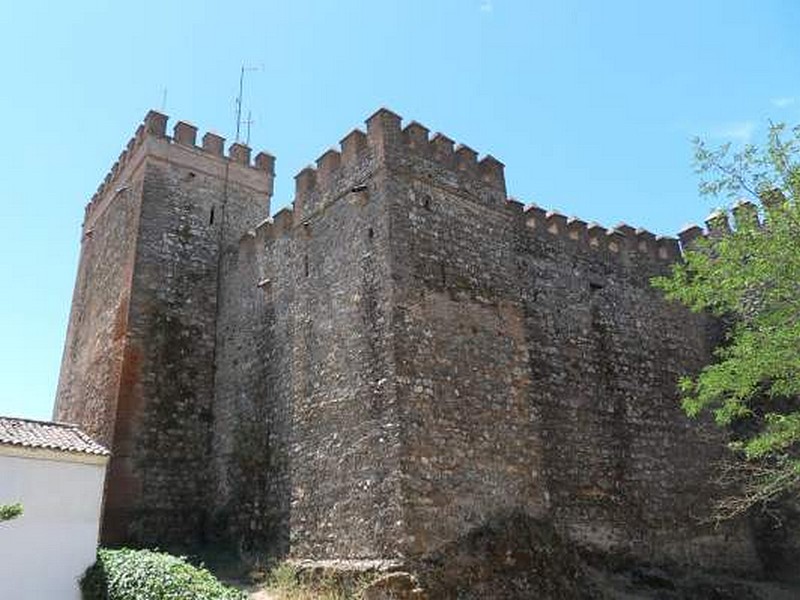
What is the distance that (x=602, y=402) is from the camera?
49.4ft

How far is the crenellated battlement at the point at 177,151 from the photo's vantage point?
18547mm

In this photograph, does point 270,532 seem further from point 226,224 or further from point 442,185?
point 226,224

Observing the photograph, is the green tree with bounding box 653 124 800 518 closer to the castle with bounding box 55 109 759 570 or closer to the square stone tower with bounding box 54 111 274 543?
the castle with bounding box 55 109 759 570

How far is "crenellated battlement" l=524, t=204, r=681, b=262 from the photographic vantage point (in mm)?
16031

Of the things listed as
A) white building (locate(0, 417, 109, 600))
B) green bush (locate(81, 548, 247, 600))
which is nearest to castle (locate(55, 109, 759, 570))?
green bush (locate(81, 548, 247, 600))

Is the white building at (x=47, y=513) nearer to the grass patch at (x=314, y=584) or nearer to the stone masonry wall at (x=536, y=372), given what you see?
the grass patch at (x=314, y=584)

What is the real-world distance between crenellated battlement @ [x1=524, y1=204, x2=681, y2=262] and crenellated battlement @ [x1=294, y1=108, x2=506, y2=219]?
172 cm

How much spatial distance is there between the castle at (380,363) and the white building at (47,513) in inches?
99.8

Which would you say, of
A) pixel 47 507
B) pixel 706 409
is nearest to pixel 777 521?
pixel 706 409

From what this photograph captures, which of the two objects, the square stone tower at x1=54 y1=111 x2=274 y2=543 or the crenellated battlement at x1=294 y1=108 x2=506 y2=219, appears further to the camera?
the square stone tower at x1=54 y1=111 x2=274 y2=543

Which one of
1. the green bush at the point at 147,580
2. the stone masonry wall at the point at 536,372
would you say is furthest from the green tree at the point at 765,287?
the green bush at the point at 147,580

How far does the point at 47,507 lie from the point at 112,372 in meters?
4.81

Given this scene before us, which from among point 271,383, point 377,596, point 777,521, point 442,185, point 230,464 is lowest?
point 377,596

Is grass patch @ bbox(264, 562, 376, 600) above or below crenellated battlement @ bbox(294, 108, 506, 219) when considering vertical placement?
below
